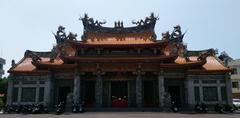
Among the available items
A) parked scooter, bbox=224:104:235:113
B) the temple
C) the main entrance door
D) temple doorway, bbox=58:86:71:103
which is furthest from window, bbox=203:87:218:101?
temple doorway, bbox=58:86:71:103

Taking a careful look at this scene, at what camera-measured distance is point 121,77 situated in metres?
27.7

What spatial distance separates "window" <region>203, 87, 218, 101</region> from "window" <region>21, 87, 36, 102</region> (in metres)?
17.3

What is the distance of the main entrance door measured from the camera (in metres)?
27.3

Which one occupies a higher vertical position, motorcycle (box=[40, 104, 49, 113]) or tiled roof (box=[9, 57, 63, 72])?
tiled roof (box=[9, 57, 63, 72])

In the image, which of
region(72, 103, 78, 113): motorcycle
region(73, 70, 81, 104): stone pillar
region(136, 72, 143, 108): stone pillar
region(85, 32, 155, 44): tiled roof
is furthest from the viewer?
region(85, 32, 155, 44): tiled roof

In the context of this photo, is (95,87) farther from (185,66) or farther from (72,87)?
(185,66)

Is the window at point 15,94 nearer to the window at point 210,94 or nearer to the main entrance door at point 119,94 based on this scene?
the main entrance door at point 119,94

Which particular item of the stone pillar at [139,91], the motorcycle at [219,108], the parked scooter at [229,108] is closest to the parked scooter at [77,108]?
the stone pillar at [139,91]

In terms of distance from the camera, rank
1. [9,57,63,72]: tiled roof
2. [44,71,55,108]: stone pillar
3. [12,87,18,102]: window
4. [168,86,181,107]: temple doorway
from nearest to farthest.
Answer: [44,71,55,108]: stone pillar → [12,87,18,102]: window → [9,57,63,72]: tiled roof → [168,86,181,107]: temple doorway

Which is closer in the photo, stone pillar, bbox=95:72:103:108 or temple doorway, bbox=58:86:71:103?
stone pillar, bbox=95:72:103:108

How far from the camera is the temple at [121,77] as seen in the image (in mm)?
26406

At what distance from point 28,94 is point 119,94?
30.7 feet

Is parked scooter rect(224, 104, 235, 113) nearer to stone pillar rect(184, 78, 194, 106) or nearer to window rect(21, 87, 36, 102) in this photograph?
stone pillar rect(184, 78, 194, 106)

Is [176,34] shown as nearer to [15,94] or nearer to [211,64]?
[211,64]
